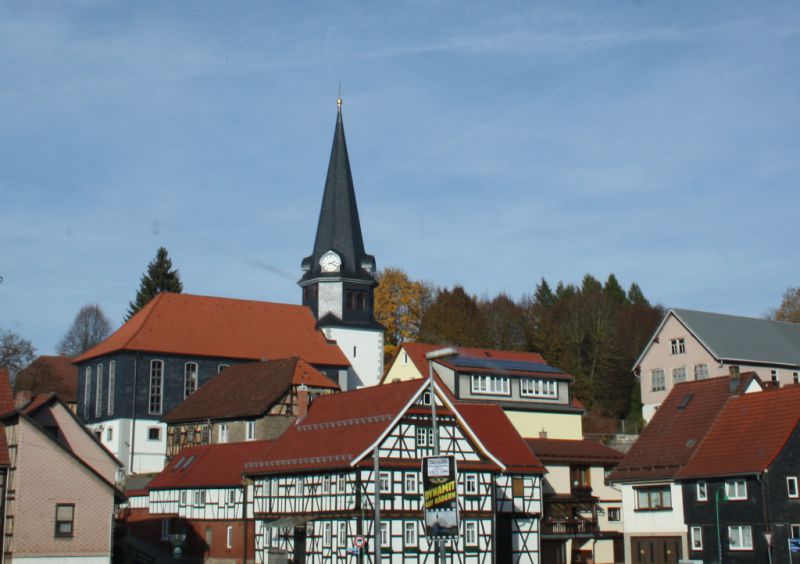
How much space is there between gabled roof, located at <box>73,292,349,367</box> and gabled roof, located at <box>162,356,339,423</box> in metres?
6.36

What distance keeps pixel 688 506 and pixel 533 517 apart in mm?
7498

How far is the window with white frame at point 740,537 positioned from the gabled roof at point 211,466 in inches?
831

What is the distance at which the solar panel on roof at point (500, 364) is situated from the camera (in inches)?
2618

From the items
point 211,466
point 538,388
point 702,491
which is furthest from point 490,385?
point 702,491

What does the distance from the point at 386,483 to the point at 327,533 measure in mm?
3255

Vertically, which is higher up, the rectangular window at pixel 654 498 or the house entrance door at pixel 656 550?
the rectangular window at pixel 654 498

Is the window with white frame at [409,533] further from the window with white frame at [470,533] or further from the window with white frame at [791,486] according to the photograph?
the window with white frame at [791,486]

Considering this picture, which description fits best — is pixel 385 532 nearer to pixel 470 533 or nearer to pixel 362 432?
pixel 470 533

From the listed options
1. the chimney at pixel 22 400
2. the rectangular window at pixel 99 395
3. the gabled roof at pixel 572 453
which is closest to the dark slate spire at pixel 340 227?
the rectangular window at pixel 99 395

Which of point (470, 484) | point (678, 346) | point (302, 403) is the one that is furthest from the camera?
point (678, 346)

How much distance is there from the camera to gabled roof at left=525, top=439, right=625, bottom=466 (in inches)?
2223

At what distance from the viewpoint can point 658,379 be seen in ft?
257

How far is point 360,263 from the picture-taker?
8769 cm

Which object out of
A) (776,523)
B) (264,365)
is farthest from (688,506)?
(264,365)
